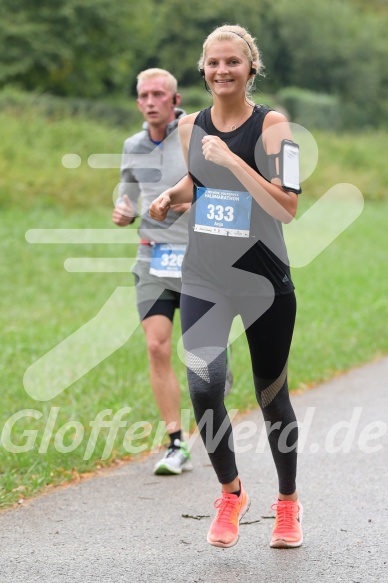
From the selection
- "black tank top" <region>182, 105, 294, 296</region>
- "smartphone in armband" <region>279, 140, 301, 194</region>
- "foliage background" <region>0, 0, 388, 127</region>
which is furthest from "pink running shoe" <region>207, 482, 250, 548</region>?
"foliage background" <region>0, 0, 388, 127</region>

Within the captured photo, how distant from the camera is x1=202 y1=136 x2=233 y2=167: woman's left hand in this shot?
423cm

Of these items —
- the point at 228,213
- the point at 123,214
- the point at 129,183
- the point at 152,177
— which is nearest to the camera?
the point at 228,213

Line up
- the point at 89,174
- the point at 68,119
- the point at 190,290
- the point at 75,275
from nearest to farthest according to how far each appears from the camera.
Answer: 1. the point at 190,290
2. the point at 75,275
3. the point at 89,174
4. the point at 68,119

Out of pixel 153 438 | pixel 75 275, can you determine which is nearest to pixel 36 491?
pixel 153 438

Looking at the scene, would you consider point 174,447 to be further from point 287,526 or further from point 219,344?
point 219,344

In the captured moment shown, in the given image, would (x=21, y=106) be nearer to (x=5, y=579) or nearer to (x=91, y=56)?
(x=91, y=56)

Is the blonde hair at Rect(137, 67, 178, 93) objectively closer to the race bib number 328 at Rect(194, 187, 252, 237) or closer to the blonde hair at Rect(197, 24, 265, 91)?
the blonde hair at Rect(197, 24, 265, 91)

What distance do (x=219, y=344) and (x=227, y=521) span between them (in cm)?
76

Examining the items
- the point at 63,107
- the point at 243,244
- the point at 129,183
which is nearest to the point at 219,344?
the point at 243,244

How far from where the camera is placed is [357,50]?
217ft

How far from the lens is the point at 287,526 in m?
4.68

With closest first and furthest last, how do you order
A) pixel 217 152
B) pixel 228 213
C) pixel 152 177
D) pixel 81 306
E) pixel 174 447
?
pixel 217 152 < pixel 228 213 < pixel 174 447 < pixel 152 177 < pixel 81 306

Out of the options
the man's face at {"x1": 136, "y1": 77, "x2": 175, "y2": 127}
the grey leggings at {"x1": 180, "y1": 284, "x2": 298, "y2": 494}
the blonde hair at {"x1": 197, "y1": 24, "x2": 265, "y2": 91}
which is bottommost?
the grey leggings at {"x1": 180, "y1": 284, "x2": 298, "y2": 494}

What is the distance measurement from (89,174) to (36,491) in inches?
710
